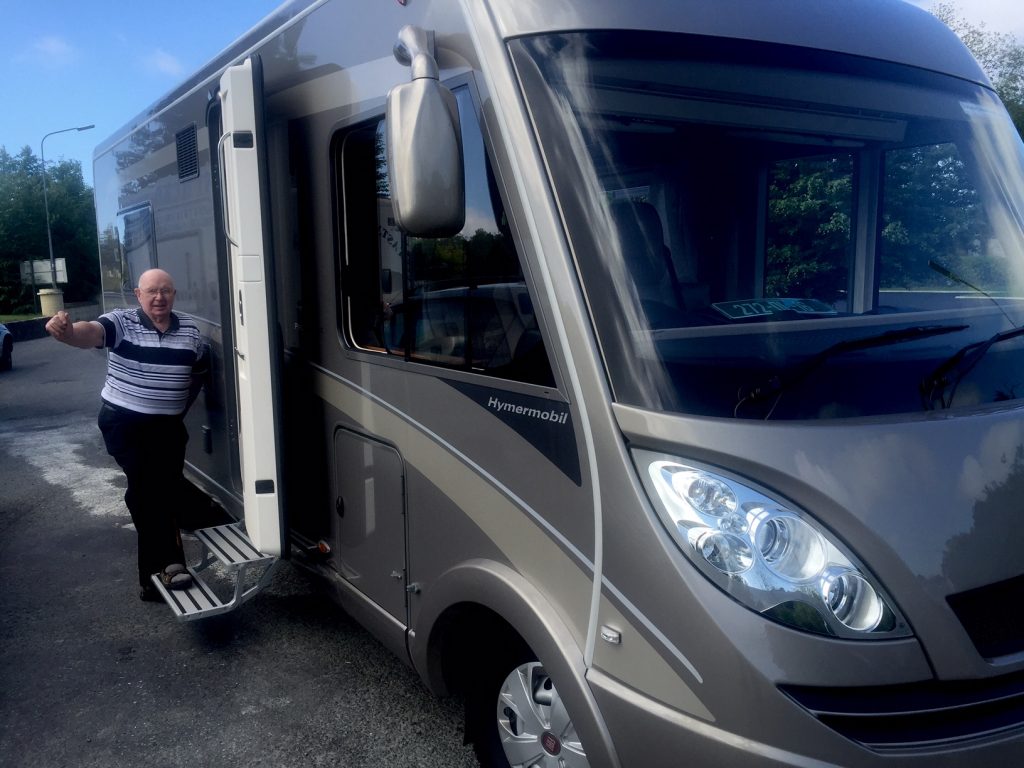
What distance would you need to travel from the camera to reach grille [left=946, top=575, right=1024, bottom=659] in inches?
77.1

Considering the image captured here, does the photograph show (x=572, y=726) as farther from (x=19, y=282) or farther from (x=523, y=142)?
(x=19, y=282)

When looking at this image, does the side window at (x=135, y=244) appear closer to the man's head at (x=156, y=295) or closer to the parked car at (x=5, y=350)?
the man's head at (x=156, y=295)

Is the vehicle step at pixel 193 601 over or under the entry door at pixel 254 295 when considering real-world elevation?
under

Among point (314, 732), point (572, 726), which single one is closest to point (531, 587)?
point (572, 726)

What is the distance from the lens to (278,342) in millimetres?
3580

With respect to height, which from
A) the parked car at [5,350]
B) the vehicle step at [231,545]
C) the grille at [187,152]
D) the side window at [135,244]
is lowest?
the parked car at [5,350]

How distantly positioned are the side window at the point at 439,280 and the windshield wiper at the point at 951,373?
3.12 ft

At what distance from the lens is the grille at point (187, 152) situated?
4.55 metres

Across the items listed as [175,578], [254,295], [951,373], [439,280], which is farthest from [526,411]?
[175,578]

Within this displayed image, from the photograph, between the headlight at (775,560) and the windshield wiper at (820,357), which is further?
the windshield wiper at (820,357)

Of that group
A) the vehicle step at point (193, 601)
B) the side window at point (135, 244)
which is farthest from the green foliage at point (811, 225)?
the side window at point (135, 244)

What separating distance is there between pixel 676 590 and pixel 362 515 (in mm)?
1702

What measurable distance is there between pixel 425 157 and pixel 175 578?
2917 mm

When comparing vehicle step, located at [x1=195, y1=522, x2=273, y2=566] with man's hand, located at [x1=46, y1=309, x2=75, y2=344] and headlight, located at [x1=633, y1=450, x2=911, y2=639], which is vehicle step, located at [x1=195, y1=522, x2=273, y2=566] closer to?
man's hand, located at [x1=46, y1=309, x2=75, y2=344]
